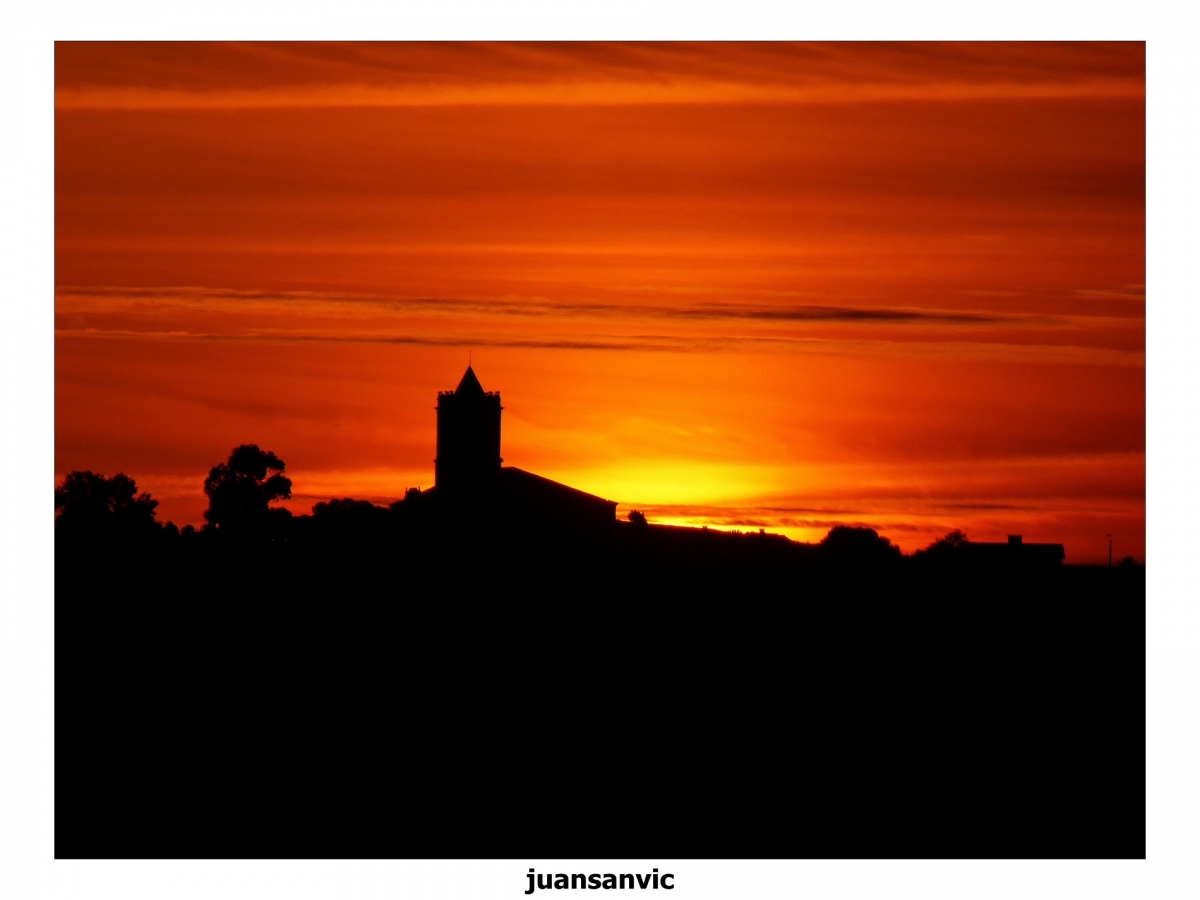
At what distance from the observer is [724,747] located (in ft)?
81.6

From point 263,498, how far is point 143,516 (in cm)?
685

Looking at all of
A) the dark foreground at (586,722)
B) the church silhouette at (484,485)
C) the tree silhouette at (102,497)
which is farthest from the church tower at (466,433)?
the dark foreground at (586,722)

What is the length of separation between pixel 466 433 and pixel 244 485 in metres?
13.3

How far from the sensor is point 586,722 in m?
26.3

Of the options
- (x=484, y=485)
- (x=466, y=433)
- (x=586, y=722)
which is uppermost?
(x=466, y=433)

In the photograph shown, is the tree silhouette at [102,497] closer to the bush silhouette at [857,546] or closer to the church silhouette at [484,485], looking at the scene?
the church silhouette at [484,485]

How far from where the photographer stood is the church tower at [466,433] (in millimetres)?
94938

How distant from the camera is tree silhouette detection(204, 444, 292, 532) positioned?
303ft

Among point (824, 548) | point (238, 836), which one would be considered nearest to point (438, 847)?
point (238, 836)

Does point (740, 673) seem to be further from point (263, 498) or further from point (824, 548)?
point (263, 498)

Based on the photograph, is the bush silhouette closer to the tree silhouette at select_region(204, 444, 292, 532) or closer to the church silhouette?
the church silhouette

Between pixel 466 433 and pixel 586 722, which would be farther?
pixel 466 433

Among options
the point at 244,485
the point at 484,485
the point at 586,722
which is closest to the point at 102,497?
the point at 244,485

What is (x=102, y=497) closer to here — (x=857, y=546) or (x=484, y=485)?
(x=484, y=485)
